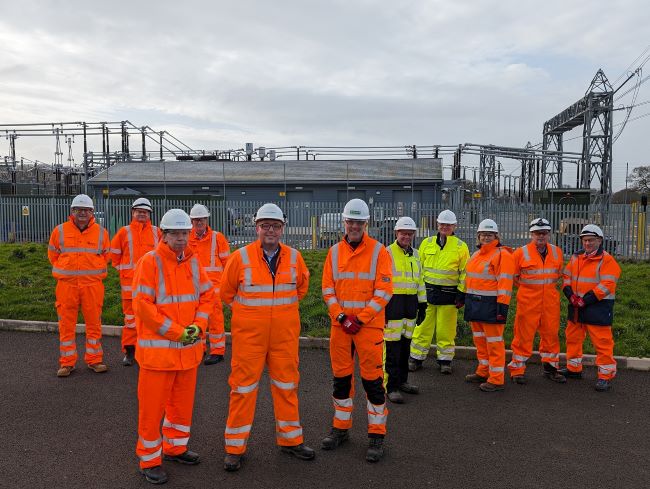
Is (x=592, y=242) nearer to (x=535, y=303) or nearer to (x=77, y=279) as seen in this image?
(x=535, y=303)

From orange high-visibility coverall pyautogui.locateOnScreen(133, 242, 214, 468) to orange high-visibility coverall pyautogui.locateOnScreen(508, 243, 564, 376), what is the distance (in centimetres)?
414

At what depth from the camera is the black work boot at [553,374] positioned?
6594 mm

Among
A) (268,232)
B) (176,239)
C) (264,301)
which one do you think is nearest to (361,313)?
(264,301)

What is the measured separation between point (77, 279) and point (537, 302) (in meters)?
5.72

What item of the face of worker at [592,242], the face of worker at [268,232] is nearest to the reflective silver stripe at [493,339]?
the face of worker at [592,242]

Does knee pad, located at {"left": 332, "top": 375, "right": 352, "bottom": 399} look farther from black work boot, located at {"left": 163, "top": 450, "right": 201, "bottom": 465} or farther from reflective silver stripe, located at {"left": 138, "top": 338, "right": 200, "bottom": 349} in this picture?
reflective silver stripe, located at {"left": 138, "top": 338, "right": 200, "bottom": 349}

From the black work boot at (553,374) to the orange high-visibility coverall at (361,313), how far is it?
3.03m

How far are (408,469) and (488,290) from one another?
8.81 feet

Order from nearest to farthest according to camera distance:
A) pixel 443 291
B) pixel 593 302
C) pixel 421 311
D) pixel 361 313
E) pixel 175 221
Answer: pixel 175 221, pixel 361 313, pixel 593 302, pixel 421 311, pixel 443 291

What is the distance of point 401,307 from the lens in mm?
5645

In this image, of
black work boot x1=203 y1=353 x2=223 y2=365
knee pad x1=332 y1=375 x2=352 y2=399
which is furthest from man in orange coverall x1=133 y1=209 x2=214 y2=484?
black work boot x1=203 y1=353 x2=223 y2=365

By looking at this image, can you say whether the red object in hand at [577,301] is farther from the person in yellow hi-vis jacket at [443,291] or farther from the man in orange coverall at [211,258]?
the man in orange coverall at [211,258]

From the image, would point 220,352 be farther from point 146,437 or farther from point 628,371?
point 628,371

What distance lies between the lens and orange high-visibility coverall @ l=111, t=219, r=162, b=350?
7000 millimetres
